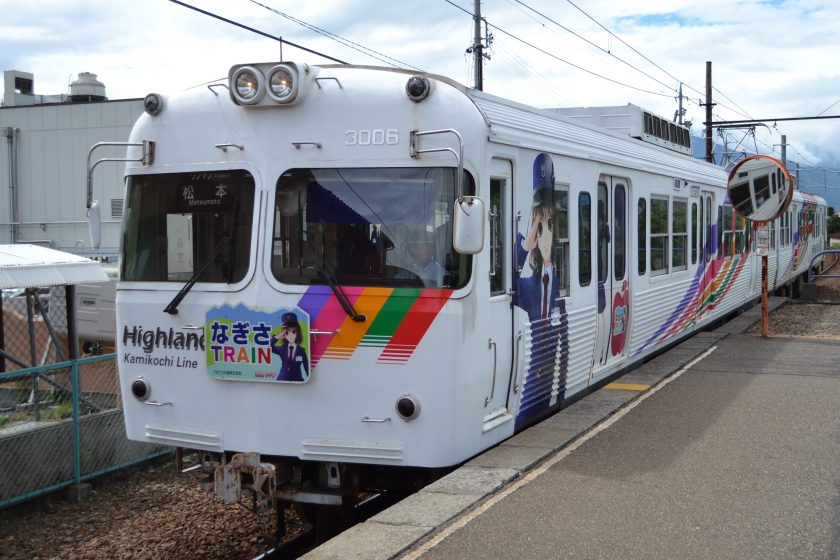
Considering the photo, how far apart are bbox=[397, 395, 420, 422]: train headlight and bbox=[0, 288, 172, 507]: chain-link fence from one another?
3441 millimetres

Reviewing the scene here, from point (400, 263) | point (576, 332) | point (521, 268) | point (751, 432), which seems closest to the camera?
point (400, 263)

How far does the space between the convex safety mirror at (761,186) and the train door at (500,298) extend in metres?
6.65

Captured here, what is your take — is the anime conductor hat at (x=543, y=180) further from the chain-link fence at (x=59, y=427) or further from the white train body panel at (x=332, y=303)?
the chain-link fence at (x=59, y=427)

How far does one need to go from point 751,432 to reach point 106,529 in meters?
5.23

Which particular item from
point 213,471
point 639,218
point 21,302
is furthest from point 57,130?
point 213,471

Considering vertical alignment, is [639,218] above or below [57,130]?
below

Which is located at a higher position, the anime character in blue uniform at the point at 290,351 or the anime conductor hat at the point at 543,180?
the anime conductor hat at the point at 543,180

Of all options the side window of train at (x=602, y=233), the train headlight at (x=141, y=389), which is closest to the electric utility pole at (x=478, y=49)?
the side window of train at (x=602, y=233)

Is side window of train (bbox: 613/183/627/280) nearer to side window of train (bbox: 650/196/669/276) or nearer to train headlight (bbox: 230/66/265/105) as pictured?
side window of train (bbox: 650/196/669/276)

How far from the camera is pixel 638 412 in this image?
25.8ft

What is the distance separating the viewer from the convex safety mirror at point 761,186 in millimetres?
11945

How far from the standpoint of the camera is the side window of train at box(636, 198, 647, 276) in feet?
32.1

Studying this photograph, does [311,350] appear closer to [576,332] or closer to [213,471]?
[213,471]

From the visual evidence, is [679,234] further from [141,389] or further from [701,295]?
[141,389]
